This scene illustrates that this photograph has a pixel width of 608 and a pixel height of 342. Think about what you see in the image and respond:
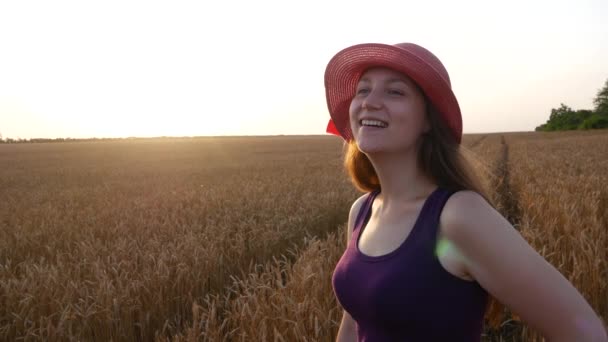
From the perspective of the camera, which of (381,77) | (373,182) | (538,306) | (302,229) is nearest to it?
(538,306)

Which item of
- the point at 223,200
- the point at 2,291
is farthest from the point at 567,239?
the point at 223,200

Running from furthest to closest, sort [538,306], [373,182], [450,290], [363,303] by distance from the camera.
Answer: [373,182], [363,303], [450,290], [538,306]

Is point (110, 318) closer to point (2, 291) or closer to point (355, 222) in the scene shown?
point (2, 291)

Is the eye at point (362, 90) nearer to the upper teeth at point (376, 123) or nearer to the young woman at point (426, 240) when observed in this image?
the young woman at point (426, 240)

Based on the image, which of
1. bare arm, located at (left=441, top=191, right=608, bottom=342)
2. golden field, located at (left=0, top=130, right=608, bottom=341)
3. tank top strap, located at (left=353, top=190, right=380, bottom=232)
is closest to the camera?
bare arm, located at (left=441, top=191, right=608, bottom=342)

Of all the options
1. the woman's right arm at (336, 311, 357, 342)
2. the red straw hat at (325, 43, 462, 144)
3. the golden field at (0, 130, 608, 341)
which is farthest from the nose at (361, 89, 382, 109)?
the woman's right arm at (336, 311, 357, 342)

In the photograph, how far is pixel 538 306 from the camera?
45.3 inches

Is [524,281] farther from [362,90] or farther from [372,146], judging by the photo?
[362,90]

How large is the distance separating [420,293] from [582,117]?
81745 millimetres

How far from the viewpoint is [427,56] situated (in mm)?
1564

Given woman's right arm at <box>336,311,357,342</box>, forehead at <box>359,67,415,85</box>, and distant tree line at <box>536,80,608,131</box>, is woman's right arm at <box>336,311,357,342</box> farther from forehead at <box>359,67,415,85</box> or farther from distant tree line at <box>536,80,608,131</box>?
distant tree line at <box>536,80,608,131</box>

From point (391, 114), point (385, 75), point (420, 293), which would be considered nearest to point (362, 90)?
point (385, 75)

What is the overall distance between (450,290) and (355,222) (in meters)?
0.65

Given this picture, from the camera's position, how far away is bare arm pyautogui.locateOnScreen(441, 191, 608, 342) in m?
1.12
